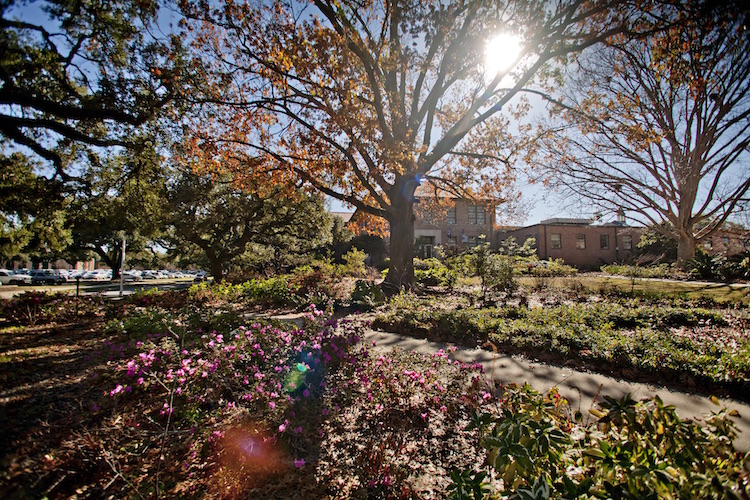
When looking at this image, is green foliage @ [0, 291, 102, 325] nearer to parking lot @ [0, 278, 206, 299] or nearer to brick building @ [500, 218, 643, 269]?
parking lot @ [0, 278, 206, 299]

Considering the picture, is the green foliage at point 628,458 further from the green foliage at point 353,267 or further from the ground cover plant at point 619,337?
the green foliage at point 353,267

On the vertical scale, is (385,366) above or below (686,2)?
below

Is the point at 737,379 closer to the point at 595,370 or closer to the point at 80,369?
the point at 595,370

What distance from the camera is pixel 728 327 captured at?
5.67 metres

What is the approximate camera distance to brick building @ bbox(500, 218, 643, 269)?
27047 mm

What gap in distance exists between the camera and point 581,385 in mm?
3477

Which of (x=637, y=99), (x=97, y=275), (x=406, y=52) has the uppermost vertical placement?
(x=637, y=99)

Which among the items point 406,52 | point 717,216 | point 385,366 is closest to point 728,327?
point 385,366

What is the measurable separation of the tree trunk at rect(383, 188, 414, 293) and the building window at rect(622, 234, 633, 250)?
2970 cm

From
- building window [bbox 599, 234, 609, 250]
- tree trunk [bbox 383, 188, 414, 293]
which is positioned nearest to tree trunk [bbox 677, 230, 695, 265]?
building window [bbox 599, 234, 609, 250]

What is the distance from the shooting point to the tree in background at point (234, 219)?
14.4 metres

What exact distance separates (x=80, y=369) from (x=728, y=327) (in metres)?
10.5

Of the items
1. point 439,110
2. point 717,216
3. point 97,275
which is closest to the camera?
point 439,110

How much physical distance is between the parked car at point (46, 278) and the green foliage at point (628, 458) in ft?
126
